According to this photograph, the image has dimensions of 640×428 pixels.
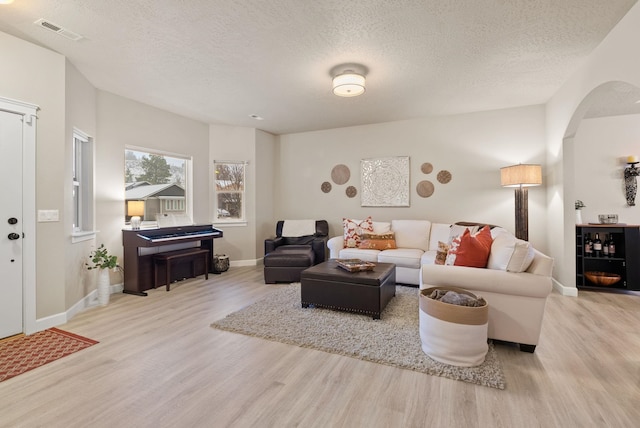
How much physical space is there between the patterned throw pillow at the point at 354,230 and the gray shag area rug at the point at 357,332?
138 cm

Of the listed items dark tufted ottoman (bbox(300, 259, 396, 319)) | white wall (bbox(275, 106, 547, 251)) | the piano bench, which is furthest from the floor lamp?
the piano bench

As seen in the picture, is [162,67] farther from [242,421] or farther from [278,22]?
[242,421]

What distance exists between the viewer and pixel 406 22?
2.44 meters

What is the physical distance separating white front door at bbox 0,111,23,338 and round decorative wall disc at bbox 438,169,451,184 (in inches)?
215

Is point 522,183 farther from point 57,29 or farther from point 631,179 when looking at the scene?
Answer: point 57,29

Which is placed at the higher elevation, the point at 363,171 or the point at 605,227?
the point at 363,171

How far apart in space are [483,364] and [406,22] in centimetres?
278

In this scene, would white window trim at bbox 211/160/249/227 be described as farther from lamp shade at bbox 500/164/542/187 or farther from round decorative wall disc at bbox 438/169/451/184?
lamp shade at bbox 500/164/542/187

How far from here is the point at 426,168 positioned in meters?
5.16

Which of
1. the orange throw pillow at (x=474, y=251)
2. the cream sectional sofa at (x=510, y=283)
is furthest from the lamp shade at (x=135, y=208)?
the orange throw pillow at (x=474, y=251)

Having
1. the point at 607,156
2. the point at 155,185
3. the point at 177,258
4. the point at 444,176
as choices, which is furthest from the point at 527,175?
the point at 155,185

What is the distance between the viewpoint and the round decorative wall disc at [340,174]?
5.77m

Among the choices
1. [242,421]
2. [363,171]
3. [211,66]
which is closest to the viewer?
[242,421]

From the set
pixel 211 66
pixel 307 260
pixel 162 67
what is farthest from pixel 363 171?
pixel 162 67
